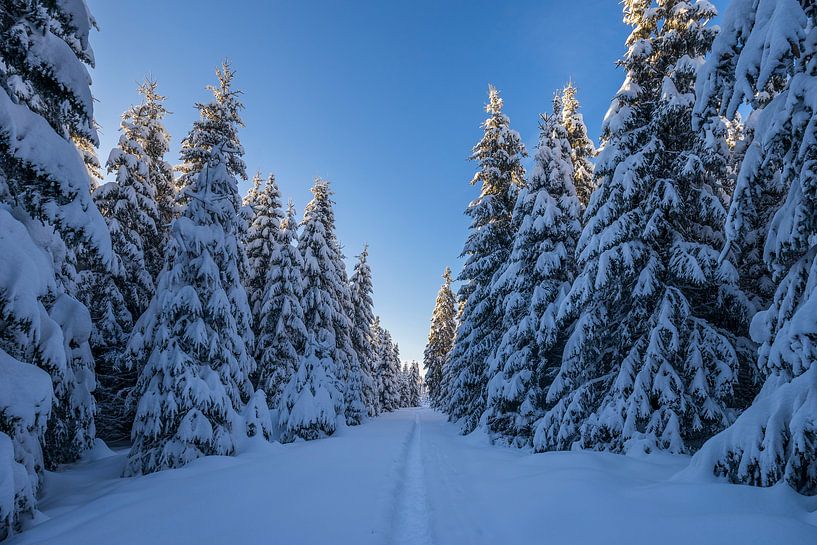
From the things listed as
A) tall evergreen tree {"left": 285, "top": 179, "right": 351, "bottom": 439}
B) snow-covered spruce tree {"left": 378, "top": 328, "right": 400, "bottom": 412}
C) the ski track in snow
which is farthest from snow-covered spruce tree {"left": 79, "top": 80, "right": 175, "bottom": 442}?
snow-covered spruce tree {"left": 378, "top": 328, "right": 400, "bottom": 412}

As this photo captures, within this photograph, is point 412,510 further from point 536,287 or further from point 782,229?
point 536,287

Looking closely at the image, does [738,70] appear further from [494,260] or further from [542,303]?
[494,260]

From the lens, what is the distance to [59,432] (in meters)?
9.66

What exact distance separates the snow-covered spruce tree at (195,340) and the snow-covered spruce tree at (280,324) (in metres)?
7.13

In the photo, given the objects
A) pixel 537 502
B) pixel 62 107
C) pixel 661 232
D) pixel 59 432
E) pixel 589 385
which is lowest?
pixel 537 502

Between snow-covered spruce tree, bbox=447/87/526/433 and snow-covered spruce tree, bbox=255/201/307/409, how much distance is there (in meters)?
9.35

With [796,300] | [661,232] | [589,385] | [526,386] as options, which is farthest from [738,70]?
[526,386]

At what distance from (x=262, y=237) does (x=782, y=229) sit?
22660 millimetres

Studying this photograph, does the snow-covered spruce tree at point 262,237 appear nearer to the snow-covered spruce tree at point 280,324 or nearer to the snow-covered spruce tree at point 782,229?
the snow-covered spruce tree at point 280,324

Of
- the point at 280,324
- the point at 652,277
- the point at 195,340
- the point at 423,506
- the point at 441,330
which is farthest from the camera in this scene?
the point at 441,330

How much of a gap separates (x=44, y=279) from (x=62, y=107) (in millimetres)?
2608

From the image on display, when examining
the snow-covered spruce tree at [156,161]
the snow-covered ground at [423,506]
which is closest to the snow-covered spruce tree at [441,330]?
the snow-covered spruce tree at [156,161]

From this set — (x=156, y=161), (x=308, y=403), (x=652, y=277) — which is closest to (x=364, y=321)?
(x=308, y=403)

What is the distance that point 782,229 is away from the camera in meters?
4.84
